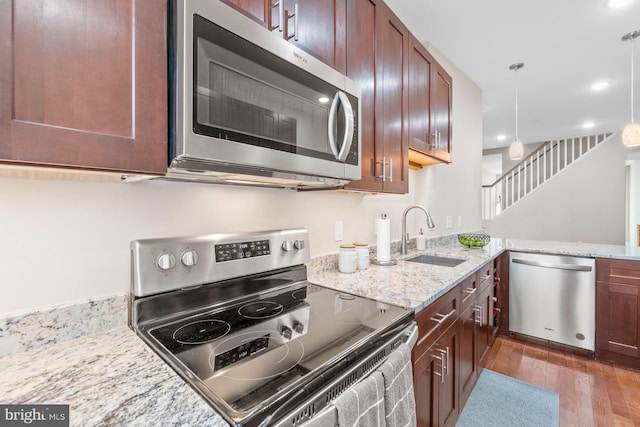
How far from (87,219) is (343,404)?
87 cm

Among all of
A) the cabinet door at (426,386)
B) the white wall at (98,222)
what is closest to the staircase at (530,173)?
the cabinet door at (426,386)

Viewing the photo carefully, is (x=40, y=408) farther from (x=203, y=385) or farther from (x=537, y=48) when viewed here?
(x=537, y=48)

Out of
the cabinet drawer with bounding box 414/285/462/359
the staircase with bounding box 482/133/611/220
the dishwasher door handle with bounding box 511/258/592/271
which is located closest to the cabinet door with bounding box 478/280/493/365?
the cabinet drawer with bounding box 414/285/462/359

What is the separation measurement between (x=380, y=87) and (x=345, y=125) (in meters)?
0.54

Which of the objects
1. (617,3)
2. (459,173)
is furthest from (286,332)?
(617,3)

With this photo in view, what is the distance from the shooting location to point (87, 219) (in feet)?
2.83

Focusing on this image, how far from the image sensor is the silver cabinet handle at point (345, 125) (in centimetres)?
109

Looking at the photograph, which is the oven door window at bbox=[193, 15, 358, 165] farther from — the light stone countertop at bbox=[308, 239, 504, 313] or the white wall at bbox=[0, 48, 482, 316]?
the light stone countertop at bbox=[308, 239, 504, 313]

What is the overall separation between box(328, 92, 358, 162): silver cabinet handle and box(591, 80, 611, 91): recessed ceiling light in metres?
3.79

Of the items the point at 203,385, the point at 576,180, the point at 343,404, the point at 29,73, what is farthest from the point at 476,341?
the point at 576,180

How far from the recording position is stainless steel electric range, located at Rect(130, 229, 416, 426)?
2.01 feet

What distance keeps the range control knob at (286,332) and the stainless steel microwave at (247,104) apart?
49 cm

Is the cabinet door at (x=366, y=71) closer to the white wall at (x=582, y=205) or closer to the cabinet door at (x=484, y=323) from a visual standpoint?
the cabinet door at (x=484, y=323)

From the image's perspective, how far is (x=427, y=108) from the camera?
6.48 feet
